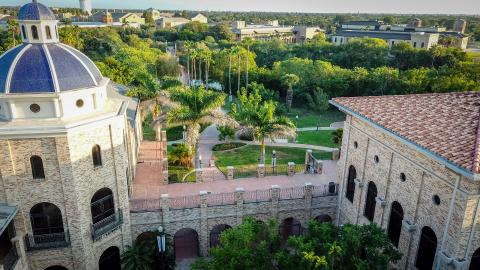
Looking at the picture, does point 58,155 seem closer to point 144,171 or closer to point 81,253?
point 81,253

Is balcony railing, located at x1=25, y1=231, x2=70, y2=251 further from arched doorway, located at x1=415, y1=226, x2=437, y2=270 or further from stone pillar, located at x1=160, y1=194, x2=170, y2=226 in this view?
arched doorway, located at x1=415, y1=226, x2=437, y2=270

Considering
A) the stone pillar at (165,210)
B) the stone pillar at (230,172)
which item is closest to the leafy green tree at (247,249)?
the stone pillar at (165,210)

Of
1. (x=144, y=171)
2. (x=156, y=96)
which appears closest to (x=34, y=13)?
(x=144, y=171)

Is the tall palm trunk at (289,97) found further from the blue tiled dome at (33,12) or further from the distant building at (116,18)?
the distant building at (116,18)

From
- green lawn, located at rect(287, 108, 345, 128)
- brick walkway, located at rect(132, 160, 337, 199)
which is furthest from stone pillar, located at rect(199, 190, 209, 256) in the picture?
green lawn, located at rect(287, 108, 345, 128)

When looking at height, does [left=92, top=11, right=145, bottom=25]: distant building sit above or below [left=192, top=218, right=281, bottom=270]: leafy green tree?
above

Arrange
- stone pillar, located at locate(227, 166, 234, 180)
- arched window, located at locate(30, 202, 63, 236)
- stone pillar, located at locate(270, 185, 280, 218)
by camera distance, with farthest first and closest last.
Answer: stone pillar, located at locate(227, 166, 234, 180), stone pillar, located at locate(270, 185, 280, 218), arched window, located at locate(30, 202, 63, 236)
